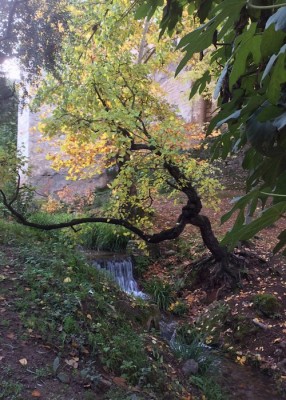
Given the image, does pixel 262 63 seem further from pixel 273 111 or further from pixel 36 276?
pixel 36 276

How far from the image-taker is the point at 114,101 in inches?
237

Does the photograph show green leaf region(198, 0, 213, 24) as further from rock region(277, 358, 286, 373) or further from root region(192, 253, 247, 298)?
root region(192, 253, 247, 298)

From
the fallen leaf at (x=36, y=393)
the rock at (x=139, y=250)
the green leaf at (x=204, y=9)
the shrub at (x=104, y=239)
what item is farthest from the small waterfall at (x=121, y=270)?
the green leaf at (x=204, y=9)

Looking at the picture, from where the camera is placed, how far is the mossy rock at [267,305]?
6.86 metres

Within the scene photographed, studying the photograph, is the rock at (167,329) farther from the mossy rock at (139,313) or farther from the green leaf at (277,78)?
the green leaf at (277,78)

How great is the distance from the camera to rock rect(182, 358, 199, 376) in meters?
5.30

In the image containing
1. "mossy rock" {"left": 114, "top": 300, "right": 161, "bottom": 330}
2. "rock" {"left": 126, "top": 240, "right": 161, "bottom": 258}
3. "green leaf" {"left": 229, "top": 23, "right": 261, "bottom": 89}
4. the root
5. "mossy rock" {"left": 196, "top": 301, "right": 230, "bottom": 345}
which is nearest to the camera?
"green leaf" {"left": 229, "top": 23, "right": 261, "bottom": 89}

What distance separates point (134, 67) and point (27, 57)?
8.26ft

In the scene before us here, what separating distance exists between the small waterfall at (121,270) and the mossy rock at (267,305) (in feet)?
8.12

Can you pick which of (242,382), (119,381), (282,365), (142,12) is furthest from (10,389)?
(282,365)

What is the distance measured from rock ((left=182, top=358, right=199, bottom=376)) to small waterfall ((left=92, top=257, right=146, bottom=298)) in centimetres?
313

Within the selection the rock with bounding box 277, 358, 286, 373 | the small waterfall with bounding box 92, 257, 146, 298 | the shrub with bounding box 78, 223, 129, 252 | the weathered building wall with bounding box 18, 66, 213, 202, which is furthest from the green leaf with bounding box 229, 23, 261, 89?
the weathered building wall with bounding box 18, 66, 213, 202

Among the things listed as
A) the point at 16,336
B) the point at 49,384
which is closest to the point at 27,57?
the point at 16,336

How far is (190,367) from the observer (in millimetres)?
5387
